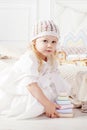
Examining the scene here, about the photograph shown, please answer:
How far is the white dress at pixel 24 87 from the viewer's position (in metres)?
1.57

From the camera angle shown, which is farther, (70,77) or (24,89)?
(70,77)

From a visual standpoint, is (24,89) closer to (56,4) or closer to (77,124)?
(77,124)

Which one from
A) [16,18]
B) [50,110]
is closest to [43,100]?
[50,110]

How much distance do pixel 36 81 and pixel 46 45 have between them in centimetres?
→ 23

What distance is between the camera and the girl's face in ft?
5.54

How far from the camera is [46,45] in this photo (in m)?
1.69

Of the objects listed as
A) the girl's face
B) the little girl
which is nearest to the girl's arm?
the little girl

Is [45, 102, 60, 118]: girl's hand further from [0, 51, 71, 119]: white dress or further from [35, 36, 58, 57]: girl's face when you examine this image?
[35, 36, 58, 57]: girl's face

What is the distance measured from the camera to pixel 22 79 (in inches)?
64.8

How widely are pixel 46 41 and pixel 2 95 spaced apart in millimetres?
389

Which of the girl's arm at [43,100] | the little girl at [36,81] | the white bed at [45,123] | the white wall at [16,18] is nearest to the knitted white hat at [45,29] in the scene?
the little girl at [36,81]

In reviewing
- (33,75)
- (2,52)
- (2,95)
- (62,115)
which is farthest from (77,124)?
(2,52)

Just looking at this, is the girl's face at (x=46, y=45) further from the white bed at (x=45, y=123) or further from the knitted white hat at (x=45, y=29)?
the white bed at (x=45, y=123)

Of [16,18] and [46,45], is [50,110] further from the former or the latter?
[16,18]
